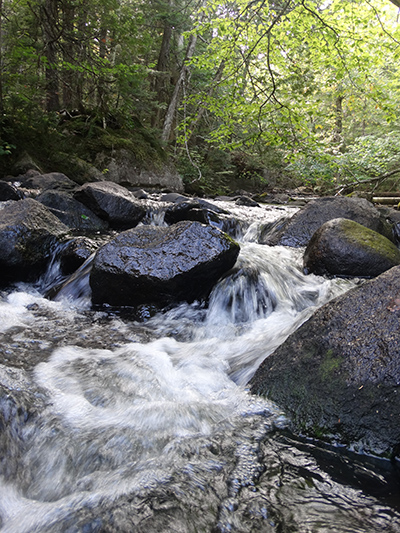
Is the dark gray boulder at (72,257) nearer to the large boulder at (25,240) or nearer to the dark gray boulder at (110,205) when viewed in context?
the large boulder at (25,240)

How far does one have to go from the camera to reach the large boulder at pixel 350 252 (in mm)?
5078

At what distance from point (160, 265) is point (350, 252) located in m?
2.98

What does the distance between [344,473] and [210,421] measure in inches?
30.6

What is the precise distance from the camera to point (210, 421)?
208cm

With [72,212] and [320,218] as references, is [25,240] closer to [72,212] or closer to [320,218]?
[72,212]

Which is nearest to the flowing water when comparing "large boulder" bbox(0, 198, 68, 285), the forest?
"large boulder" bbox(0, 198, 68, 285)

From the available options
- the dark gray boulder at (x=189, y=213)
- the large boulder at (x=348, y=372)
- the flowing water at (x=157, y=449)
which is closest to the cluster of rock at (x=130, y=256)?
the flowing water at (x=157, y=449)

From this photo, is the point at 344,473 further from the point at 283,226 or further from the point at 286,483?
the point at 283,226

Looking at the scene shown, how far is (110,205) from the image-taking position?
282 inches

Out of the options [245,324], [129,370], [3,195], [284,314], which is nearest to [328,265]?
[284,314]

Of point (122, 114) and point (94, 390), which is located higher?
point (122, 114)

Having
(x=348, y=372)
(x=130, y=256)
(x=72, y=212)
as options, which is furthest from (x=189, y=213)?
(x=348, y=372)

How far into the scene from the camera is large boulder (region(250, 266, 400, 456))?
72.1 inches

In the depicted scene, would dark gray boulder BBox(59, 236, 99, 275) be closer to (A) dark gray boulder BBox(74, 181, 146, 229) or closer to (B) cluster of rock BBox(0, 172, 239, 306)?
(B) cluster of rock BBox(0, 172, 239, 306)
